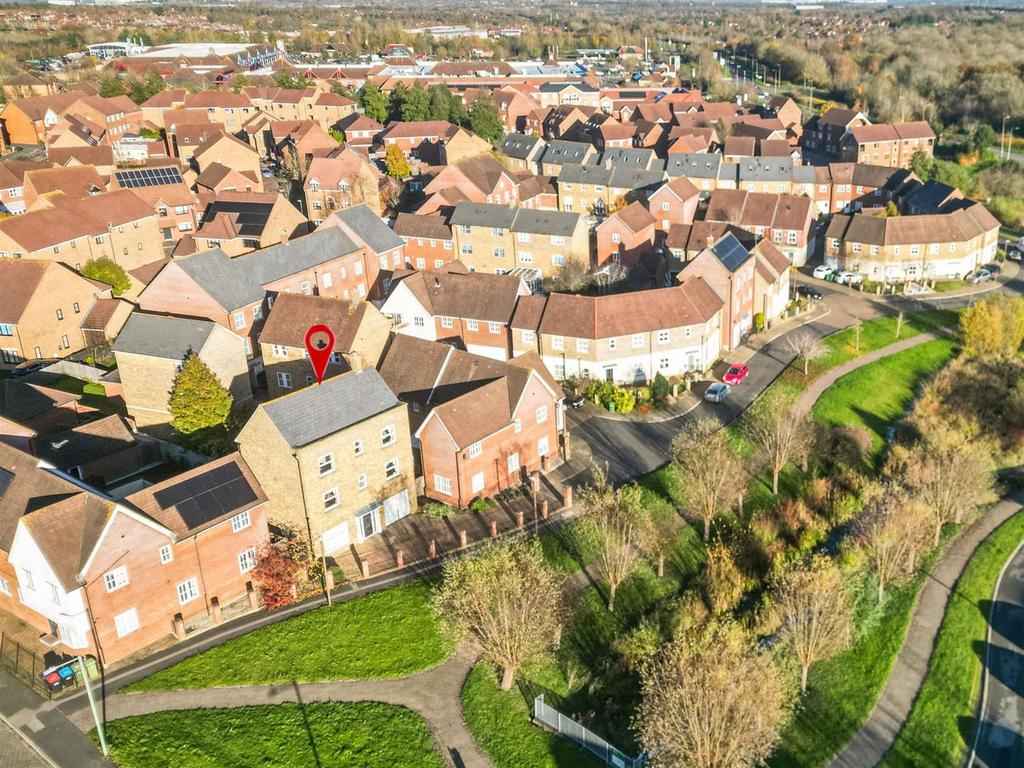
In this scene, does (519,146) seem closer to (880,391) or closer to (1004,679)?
(880,391)

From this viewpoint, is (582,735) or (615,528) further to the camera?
(615,528)

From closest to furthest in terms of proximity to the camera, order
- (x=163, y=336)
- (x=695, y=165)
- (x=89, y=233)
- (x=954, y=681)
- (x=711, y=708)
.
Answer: (x=711, y=708)
(x=954, y=681)
(x=163, y=336)
(x=89, y=233)
(x=695, y=165)

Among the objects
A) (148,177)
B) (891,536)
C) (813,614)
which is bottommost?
(891,536)

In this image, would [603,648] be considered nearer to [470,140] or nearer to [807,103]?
[470,140]

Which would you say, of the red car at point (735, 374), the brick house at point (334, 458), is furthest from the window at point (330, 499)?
the red car at point (735, 374)

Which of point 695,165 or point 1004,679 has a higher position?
point 695,165

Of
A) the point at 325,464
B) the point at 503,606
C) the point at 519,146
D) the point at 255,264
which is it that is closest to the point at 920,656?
the point at 503,606
